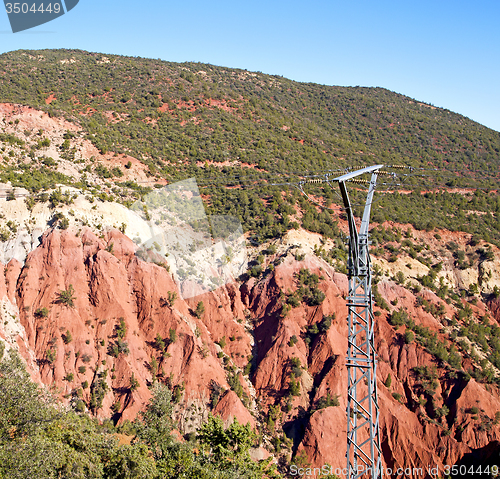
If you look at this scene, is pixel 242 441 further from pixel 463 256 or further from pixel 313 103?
pixel 313 103

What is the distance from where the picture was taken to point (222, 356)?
107 feet

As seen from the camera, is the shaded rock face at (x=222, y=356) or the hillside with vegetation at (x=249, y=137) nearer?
the shaded rock face at (x=222, y=356)

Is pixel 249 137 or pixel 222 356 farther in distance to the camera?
pixel 249 137

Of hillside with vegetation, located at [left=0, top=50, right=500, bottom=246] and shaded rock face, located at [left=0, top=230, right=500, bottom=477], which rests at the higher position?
hillside with vegetation, located at [left=0, top=50, right=500, bottom=246]

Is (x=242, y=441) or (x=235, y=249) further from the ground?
(x=235, y=249)

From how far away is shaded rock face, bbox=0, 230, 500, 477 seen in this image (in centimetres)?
2852

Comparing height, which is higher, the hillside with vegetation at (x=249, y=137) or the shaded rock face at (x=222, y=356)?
the hillside with vegetation at (x=249, y=137)

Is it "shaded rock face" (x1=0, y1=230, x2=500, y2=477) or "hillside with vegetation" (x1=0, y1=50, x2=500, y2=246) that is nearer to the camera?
"shaded rock face" (x1=0, y1=230, x2=500, y2=477)

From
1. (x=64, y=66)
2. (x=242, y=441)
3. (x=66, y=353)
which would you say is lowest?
(x=242, y=441)

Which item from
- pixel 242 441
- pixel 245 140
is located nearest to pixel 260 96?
pixel 245 140

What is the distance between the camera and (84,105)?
5669 cm

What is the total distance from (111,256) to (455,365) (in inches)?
962

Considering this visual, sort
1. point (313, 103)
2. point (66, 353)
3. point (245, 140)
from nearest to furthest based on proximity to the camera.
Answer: point (66, 353)
point (245, 140)
point (313, 103)

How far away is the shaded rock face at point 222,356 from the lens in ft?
93.6
